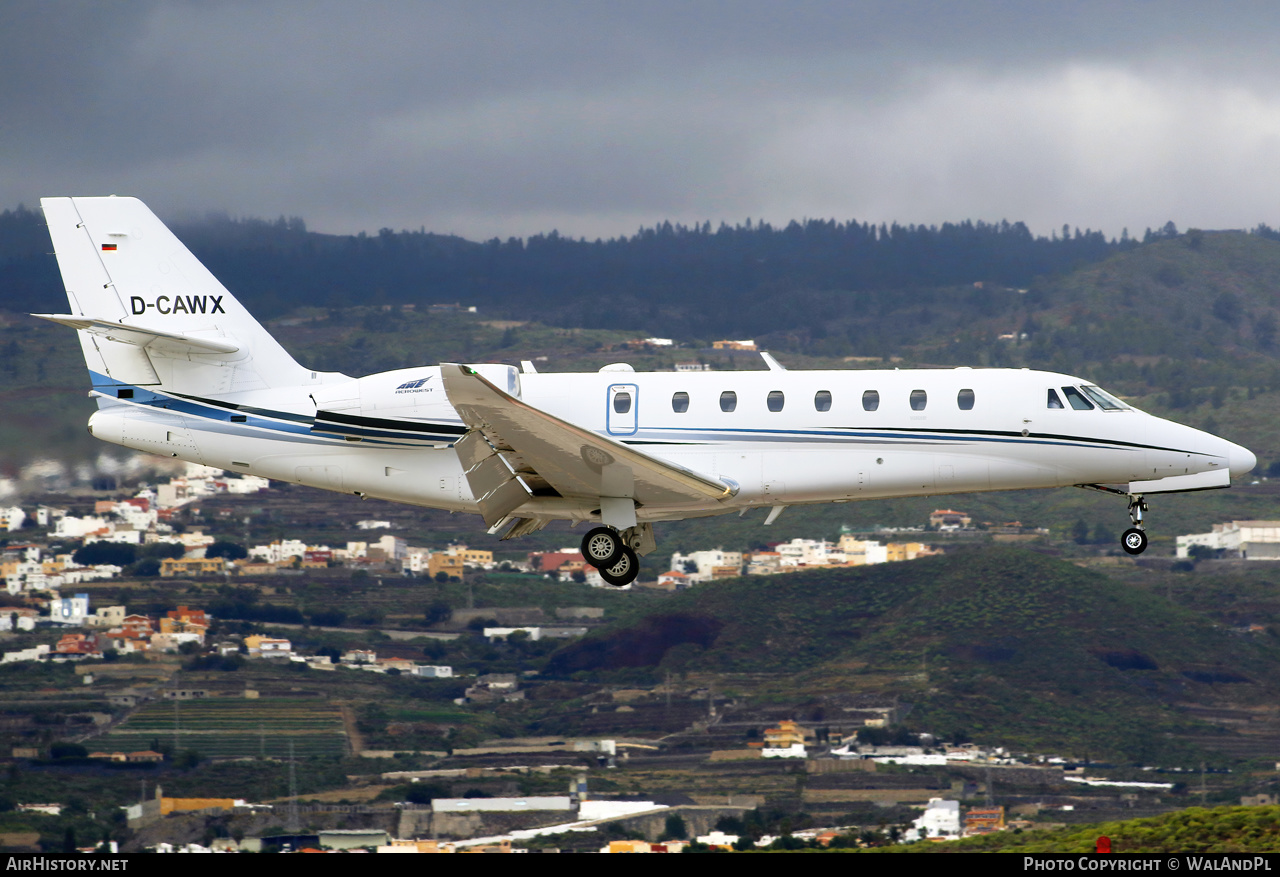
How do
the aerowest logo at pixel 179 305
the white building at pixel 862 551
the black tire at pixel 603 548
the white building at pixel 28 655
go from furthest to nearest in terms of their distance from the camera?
the white building at pixel 862 551
the white building at pixel 28 655
the aerowest logo at pixel 179 305
the black tire at pixel 603 548

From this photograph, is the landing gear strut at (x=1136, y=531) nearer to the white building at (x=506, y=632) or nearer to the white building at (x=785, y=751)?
the white building at (x=785, y=751)

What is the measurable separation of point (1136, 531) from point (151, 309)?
18.4 metres

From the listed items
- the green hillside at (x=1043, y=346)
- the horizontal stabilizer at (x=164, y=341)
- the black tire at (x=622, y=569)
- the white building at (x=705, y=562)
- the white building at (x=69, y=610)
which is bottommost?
the white building at (x=69, y=610)

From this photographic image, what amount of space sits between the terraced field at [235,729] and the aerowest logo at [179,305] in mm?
59962

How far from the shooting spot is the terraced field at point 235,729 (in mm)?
83688

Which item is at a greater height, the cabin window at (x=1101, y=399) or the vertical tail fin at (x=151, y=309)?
the vertical tail fin at (x=151, y=309)

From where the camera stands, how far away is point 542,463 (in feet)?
80.3

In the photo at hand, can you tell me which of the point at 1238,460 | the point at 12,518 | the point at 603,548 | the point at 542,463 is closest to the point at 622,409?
the point at 542,463

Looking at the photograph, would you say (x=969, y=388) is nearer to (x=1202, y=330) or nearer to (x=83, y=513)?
(x=83, y=513)

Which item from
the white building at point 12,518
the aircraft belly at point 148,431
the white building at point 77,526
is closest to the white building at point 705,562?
the white building at point 77,526

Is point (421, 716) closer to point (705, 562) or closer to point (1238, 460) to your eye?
point (705, 562)

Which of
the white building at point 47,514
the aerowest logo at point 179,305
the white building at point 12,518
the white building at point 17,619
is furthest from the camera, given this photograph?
the white building at point 17,619

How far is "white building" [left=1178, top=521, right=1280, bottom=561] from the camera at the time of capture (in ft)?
369

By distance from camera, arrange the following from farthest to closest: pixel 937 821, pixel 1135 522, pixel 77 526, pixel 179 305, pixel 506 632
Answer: pixel 506 632 → pixel 77 526 → pixel 937 821 → pixel 179 305 → pixel 1135 522
